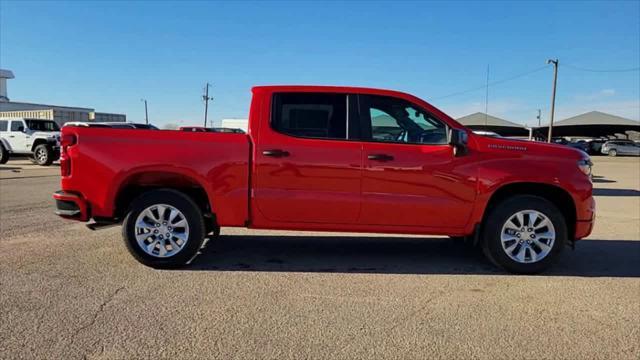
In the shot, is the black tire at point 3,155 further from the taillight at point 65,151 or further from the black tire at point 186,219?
the black tire at point 186,219

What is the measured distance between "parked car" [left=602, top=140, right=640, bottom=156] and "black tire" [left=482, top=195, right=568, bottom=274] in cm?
4749

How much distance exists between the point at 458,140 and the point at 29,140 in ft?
67.0

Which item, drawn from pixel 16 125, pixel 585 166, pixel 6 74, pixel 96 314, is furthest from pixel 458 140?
pixel 6 74

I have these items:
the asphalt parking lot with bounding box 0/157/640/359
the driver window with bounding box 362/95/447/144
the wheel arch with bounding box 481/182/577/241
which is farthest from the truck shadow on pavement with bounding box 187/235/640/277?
the driver window with bounding box 362/95/447/144

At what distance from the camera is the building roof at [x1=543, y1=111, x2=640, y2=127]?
57.6 metres

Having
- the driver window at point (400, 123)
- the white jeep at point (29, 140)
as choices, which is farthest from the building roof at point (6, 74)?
the driver window at point (400, 123)

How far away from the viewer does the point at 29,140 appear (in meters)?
19.5

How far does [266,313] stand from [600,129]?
240 feet

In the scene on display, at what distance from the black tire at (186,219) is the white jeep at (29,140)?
17442mm

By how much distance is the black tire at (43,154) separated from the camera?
763 inches

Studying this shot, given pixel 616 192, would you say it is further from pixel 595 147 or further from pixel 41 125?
pixel 595 147

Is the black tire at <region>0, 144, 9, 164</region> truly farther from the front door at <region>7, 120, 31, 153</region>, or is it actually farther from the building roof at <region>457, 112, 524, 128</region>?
the building roof at <region>457, 112, 524, 128</region>

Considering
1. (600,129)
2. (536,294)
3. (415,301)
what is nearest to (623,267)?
(536,294)

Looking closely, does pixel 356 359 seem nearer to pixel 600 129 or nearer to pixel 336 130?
pixel 336 130
